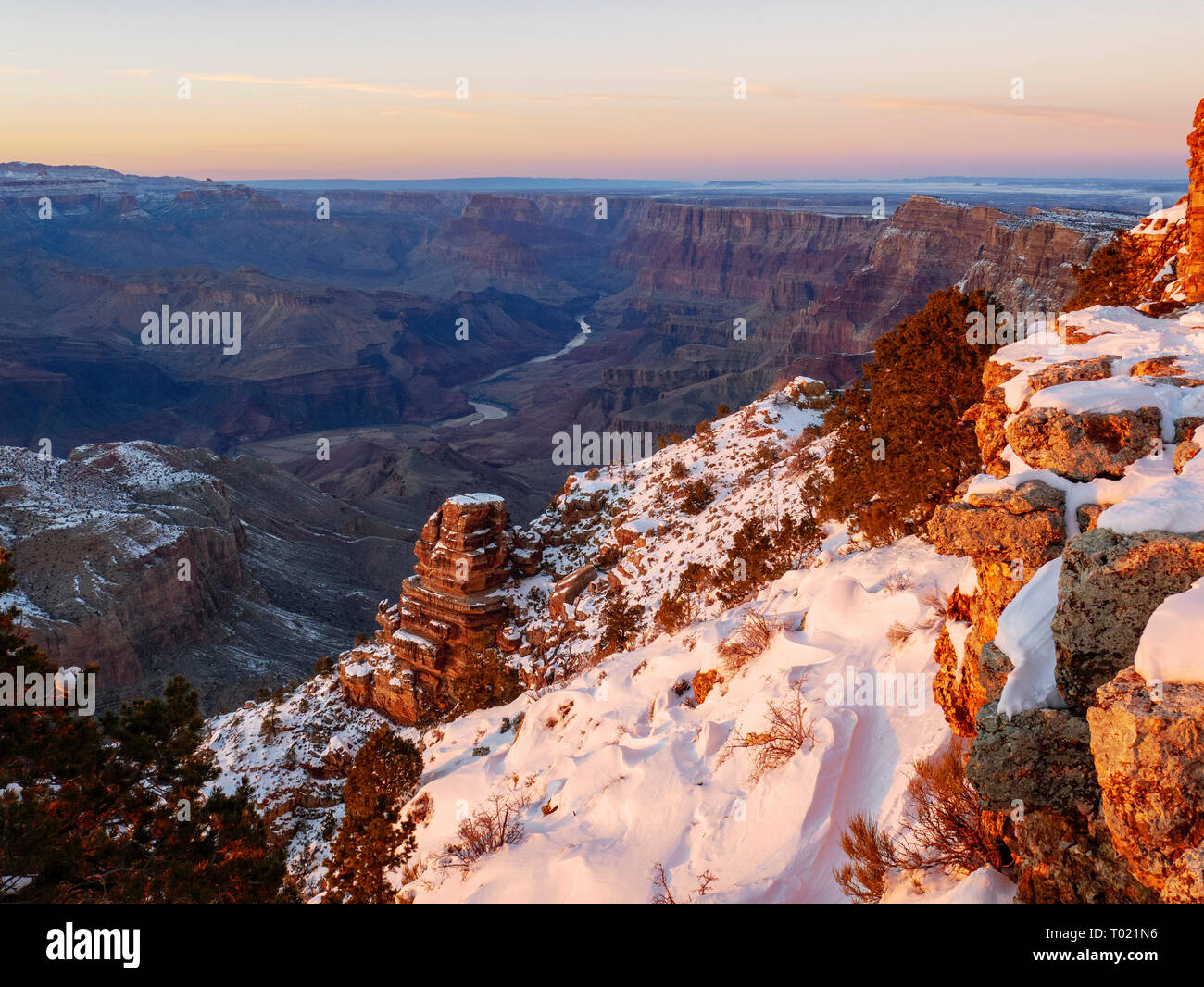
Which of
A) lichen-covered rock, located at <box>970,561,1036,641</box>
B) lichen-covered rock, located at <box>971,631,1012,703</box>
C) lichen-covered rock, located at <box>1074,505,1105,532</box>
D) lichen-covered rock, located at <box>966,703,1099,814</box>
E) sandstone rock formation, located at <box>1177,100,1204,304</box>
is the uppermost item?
sandstone rock formation, located at <box>1177,100,1204,304</box>

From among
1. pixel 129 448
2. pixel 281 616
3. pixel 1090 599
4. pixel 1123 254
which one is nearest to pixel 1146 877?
pixel 1090 599

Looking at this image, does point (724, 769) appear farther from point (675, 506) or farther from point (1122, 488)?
point (675, 506)

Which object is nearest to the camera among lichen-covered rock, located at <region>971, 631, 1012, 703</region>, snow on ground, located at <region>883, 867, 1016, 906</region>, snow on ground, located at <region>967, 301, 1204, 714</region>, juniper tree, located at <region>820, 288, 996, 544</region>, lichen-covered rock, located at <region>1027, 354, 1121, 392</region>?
snow on ground, located at <region>967, 301, 1204, 714</region>

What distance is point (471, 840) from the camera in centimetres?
997

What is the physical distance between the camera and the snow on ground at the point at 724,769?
283 inches

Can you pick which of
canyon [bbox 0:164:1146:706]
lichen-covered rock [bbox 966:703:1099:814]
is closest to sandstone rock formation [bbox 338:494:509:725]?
canyon [bbox 0:164:1146:706]

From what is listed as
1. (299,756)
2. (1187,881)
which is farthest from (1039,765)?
(299,756)

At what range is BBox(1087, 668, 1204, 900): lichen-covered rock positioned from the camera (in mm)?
3912

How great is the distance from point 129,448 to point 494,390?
118604mm

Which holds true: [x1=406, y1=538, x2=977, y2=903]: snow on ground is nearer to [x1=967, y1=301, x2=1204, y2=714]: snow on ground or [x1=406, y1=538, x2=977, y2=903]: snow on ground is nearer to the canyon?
[x1=967, y1=301, x2=1204, y2=714]: snow on ground

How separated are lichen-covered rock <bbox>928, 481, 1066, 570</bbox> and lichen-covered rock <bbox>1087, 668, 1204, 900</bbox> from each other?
2.08 metres

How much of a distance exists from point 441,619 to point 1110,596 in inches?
1003

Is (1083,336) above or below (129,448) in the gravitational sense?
above
